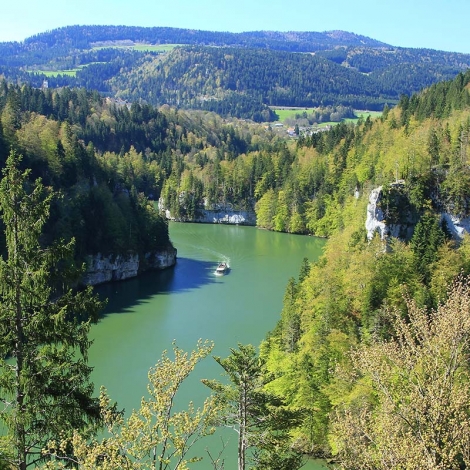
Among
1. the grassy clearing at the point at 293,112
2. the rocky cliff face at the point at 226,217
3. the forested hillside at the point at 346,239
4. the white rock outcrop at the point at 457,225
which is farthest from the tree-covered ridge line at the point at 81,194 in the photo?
the grassy clearing at the point at 293,112

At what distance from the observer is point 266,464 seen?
1190 centimetres

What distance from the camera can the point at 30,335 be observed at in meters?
7.57

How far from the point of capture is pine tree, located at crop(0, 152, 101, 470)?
7.28m

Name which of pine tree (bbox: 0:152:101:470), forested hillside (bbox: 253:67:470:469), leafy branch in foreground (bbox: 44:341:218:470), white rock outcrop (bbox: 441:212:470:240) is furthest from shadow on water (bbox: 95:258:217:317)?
leafy branch in foreground (bbox: 44:341:218:470)

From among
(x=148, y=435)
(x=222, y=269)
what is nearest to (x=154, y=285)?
(x=222, y=269)

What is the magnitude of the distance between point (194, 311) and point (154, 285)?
7.68 m

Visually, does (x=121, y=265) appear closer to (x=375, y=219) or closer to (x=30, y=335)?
(x=375, y=219)

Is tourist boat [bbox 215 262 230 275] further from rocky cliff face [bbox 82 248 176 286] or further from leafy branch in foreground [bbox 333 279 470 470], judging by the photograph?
leafy branch in foreground [bbox 333 279 470 470]

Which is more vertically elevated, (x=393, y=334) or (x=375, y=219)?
(x=375, y=219)

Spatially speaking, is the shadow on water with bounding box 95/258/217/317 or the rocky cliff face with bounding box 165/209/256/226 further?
the rocky cliff face with bounding box 165/209/256/226

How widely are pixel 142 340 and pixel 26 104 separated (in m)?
65.3

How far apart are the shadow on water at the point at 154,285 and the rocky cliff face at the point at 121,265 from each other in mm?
507

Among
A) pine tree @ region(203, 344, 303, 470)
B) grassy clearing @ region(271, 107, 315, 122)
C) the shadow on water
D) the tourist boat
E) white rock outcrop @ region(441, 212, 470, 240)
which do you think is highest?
grassy clearing @ region(271, 107, 315, 122)

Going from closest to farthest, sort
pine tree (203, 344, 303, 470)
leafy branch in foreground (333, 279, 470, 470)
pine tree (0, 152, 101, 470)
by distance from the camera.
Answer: pine tree (0, 152, 101, 470)
leafy branch in foreground (333, 279, 470, 470)
pine tree (203, 344, 303, 470)
